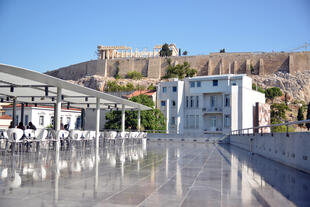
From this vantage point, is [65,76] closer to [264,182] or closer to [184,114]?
[184,114]

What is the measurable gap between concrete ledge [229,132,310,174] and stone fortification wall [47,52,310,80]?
81037mm

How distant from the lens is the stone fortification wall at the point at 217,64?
87.5 metres

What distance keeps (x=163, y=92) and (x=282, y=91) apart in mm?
46858

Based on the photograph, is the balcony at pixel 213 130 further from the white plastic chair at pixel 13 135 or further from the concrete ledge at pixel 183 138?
the white plastic chair at pixel 13 135

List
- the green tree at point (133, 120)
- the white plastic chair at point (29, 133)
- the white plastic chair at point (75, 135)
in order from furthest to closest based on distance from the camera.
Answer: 1. the green tree at point (133, 120)
2. the white plastic chair at point (75, 135)
3. the white plastic chair at point (29, 133)

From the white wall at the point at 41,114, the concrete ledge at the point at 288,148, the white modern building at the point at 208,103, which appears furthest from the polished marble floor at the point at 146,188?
the white modern building at the point at 208,103

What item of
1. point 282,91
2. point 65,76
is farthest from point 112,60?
point 282,91

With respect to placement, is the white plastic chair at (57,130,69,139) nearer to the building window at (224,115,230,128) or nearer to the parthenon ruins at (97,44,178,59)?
the building window at (224,115,230,128)

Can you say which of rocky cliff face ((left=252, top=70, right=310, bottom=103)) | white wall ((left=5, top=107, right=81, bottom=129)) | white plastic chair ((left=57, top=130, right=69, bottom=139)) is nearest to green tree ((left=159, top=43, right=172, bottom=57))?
rocky cliff face ((left=252, top=70, right=310, bottom=103))

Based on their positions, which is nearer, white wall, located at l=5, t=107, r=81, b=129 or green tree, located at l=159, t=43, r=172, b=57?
white wall, located at l=5, t=107, r=81, b=129

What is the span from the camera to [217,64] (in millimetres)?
92438

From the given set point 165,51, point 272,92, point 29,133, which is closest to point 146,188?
point 29,133

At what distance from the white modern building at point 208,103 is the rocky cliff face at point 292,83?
37.9 meters

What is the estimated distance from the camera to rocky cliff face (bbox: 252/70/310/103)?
8456 centimetres
